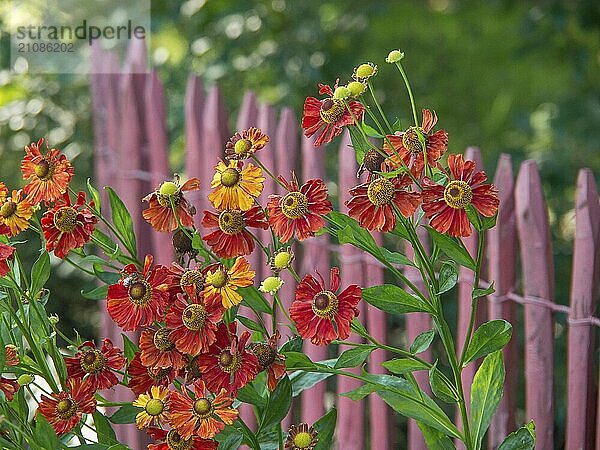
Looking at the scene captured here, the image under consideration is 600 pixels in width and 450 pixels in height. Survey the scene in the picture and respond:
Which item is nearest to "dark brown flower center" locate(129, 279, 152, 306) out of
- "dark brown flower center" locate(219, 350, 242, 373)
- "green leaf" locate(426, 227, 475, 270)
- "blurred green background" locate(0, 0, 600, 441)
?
"dark brown flower center" locate(219, 350, 242, 373)

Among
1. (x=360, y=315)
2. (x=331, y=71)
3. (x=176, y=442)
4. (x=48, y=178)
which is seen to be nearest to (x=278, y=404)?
(x=176, y=442)

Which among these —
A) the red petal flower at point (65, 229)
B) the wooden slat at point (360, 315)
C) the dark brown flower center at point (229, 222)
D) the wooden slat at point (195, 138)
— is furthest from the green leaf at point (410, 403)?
the wooden slat at point (195, 138)

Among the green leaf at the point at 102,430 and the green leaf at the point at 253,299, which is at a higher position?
the green leaf at the point at 253,299

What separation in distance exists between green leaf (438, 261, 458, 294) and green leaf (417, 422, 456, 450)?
0.19 meters

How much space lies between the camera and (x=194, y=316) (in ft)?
3.17

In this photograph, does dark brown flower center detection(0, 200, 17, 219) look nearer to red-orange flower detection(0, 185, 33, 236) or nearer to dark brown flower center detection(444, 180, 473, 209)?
red-orange flower detection(0, 185, 33, 236)

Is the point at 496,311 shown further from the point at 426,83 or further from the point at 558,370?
the point at 426,83

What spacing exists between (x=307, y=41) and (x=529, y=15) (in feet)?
2.65

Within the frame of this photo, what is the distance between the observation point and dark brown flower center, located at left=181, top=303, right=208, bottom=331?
97cm

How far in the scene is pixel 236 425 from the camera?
1.14 m

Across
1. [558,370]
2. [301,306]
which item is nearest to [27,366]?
[301,306]

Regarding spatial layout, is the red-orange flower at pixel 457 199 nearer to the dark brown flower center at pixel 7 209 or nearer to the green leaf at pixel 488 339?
the green leaf at pixel 488 339

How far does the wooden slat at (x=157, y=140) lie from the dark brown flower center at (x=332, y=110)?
4.67 ft

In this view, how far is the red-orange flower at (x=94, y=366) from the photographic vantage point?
1.08m
